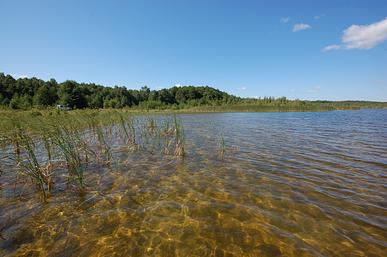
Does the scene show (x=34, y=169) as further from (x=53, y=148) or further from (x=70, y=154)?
(x=53, y=148)

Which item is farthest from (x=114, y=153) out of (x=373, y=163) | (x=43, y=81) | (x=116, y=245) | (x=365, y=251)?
(x=43, y=81)

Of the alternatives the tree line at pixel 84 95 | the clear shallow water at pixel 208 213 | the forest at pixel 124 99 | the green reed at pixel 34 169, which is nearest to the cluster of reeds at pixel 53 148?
the green reed at pixel 34 169

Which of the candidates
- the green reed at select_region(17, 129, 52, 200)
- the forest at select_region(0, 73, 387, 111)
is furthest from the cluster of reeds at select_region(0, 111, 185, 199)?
the forest at select_region(0, 73, 387, 111)

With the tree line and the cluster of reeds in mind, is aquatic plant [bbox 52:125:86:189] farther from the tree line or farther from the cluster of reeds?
the tree line

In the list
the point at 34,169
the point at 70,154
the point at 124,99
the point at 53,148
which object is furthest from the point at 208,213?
the point at 124,99

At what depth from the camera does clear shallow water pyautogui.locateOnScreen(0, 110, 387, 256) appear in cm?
314

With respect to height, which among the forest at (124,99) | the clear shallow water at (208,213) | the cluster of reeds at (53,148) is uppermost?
the forest at (124,99)

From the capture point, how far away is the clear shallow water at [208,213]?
3.14m

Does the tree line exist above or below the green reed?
above

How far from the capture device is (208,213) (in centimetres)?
406

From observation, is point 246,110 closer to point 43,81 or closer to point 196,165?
point 196,165

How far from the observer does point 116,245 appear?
3191mm

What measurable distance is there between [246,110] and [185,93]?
48927mm

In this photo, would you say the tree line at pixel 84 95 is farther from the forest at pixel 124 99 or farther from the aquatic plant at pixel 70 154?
the aquatic plant at pixel 70 154
